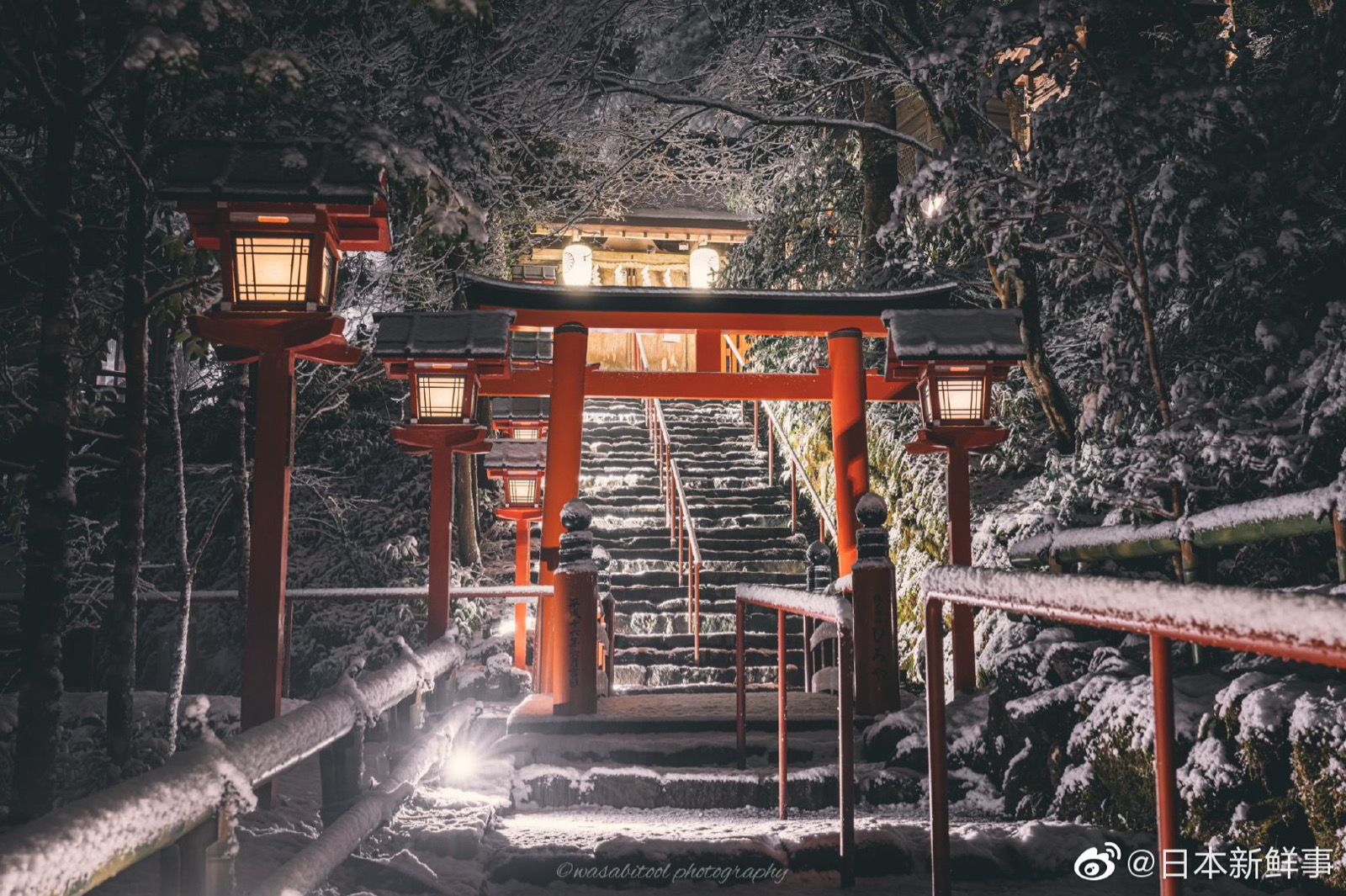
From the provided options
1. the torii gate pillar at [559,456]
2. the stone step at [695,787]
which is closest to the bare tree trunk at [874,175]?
the torii gate pillar at [559,456]

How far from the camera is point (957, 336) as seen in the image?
22.3ft

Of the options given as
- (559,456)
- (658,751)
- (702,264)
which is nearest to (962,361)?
(658,751)

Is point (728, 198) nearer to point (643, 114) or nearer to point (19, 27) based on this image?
point (643, 114)

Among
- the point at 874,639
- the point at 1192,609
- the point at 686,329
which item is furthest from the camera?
the point at 686,329

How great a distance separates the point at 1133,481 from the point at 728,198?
11242mm

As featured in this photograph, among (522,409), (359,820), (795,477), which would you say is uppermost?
(522,409)

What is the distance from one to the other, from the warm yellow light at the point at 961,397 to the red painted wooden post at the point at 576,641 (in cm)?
291

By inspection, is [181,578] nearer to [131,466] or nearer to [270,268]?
[131,466]

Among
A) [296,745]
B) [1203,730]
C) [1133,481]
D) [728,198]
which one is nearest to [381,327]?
[296,745]

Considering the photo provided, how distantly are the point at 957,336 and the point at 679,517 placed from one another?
22.2 feet

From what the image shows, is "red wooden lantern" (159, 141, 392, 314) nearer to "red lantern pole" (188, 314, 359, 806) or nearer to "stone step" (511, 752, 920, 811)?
"red lantern pole" (188, 314, 359, 806)

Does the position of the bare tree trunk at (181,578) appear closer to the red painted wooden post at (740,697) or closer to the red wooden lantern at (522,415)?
the red painted wooden post at (740,697)

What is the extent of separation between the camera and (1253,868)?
3305 millimetres

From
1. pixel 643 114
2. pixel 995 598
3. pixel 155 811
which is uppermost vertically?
pixel 643 114
